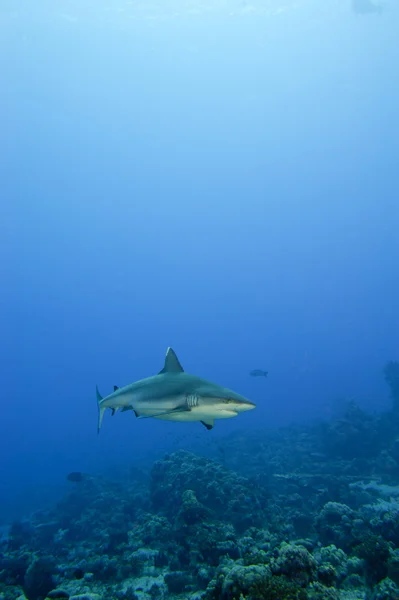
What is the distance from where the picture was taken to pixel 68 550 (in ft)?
45.0

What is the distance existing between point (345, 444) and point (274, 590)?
1951cm

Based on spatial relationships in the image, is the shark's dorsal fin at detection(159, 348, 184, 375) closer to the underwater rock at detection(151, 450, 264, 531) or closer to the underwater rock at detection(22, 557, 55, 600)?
the underwater rock at detection(151, 450, 264, 531)

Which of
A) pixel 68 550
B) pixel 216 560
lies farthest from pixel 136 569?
pixel 68 550

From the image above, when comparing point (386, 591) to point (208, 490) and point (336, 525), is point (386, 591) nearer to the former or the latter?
point (336, 525)

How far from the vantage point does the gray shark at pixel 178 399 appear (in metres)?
6.15

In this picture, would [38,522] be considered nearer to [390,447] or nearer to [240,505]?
[240,505]

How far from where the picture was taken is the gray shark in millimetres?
6148

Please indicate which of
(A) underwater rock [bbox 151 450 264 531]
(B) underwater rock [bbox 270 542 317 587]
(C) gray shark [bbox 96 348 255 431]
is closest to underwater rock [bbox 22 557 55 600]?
(A) underwater rock [bbox 151 450 264 531]

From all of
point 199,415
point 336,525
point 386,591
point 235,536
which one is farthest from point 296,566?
point 235,536

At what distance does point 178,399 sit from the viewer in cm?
667

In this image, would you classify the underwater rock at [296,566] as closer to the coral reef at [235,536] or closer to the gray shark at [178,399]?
the coral reef at [235,536]

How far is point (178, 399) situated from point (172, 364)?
1.28 metres

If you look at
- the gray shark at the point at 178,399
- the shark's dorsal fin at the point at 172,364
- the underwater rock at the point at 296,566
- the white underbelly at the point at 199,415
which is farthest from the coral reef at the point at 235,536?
the shark's dorsal fin at the point at 172,364

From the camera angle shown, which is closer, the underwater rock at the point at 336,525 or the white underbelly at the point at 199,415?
the white underbelly at the point at 199,415
